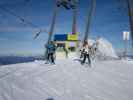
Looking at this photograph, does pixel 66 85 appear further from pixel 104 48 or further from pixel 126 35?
pixel 104 48

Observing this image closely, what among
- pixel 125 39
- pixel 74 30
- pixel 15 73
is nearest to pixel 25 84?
pixel 15 73

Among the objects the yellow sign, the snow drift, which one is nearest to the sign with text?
the yellow sign

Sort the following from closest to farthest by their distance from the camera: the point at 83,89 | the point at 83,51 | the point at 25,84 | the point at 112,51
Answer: the point at 83,89, the point at 25,84, the point at 83,51, the point at 112,51

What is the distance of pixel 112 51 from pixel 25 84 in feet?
90.5

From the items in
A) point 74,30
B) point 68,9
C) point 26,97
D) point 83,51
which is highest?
point 68,9

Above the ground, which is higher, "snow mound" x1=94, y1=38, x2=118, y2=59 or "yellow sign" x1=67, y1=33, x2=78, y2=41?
"yellow sign" x1=67, y1=33, x2=78, y2=41

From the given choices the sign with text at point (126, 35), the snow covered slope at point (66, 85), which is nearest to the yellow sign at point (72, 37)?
the sign with text at point (126, 35)

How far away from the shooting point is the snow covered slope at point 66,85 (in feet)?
38.7

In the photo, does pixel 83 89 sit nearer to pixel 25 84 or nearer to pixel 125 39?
pixel 25 84

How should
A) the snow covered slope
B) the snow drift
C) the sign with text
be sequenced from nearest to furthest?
1. the snow covered slope
2. the sign with text
3. the snow drift

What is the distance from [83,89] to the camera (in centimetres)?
1274

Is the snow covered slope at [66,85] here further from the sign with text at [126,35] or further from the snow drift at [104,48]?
the snow drift at [104,48]

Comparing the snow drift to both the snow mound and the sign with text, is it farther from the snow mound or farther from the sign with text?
the sign with text

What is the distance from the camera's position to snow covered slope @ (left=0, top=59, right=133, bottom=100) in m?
11.8
